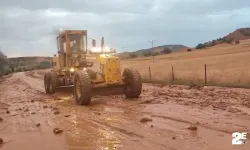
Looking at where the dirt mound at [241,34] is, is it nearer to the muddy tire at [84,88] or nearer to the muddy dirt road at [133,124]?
the muddy dirt road at [133,124]

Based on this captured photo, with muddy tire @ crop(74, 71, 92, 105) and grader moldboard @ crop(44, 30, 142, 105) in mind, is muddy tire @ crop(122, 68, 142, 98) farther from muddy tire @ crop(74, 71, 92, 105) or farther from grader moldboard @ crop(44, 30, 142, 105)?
muddy tire @ crop(74, 71, 92, 105)

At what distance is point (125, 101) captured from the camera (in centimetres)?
1468

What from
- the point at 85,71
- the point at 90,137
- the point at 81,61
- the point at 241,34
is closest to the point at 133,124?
the point at 90,137

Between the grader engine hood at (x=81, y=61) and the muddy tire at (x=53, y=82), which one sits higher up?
the grader engine hood at (x=81, y=61)

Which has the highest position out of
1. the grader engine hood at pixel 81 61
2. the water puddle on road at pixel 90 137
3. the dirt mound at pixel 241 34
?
the dirt mound at pixel 241 34

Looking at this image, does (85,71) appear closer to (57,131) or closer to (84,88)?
(84,88)

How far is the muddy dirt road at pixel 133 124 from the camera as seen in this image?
7.82m

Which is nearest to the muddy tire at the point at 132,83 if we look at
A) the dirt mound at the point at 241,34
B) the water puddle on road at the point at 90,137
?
the water puddle on road at the point at 90,137

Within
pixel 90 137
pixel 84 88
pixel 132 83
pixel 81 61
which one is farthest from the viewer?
pixel 81 61

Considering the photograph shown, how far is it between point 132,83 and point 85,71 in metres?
1.91

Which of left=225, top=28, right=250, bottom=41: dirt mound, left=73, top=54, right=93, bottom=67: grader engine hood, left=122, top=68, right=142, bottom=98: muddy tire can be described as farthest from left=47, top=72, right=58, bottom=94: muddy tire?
left=225, top=28, right=250, bottom=41: dirt mound

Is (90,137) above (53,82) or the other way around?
the other way around

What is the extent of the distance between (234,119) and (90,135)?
3606 millimetres

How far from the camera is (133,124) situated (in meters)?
9.83
